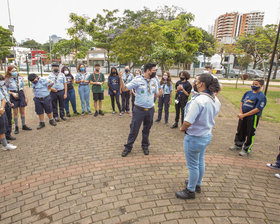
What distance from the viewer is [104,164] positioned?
4.12 m

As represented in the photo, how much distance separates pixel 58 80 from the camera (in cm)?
660

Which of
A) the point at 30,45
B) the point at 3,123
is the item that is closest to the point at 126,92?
the point at 3,123

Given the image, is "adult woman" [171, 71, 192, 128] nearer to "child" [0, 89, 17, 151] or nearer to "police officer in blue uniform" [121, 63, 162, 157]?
"police officer in blue uniform" [121, 63, 162, 157]

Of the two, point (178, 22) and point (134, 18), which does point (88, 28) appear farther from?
point (134, 18)

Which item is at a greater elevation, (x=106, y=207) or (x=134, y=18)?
(x=134, y=18)

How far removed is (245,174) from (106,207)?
282 centimetres

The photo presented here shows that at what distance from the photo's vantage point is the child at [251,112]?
4.46 meters

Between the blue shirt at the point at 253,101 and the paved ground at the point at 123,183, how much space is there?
3.90ft

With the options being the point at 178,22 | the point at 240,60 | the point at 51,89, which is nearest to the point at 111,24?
the point at 178,22

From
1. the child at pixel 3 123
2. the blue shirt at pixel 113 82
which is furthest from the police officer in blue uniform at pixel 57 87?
the child at pixel 3 123

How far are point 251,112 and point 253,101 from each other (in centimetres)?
27

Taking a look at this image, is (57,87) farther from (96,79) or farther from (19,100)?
(96,79)

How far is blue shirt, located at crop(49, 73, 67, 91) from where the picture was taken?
21.5 ft

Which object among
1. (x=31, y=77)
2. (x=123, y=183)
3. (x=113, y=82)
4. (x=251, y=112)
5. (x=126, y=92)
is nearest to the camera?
(x=123, y=183)
